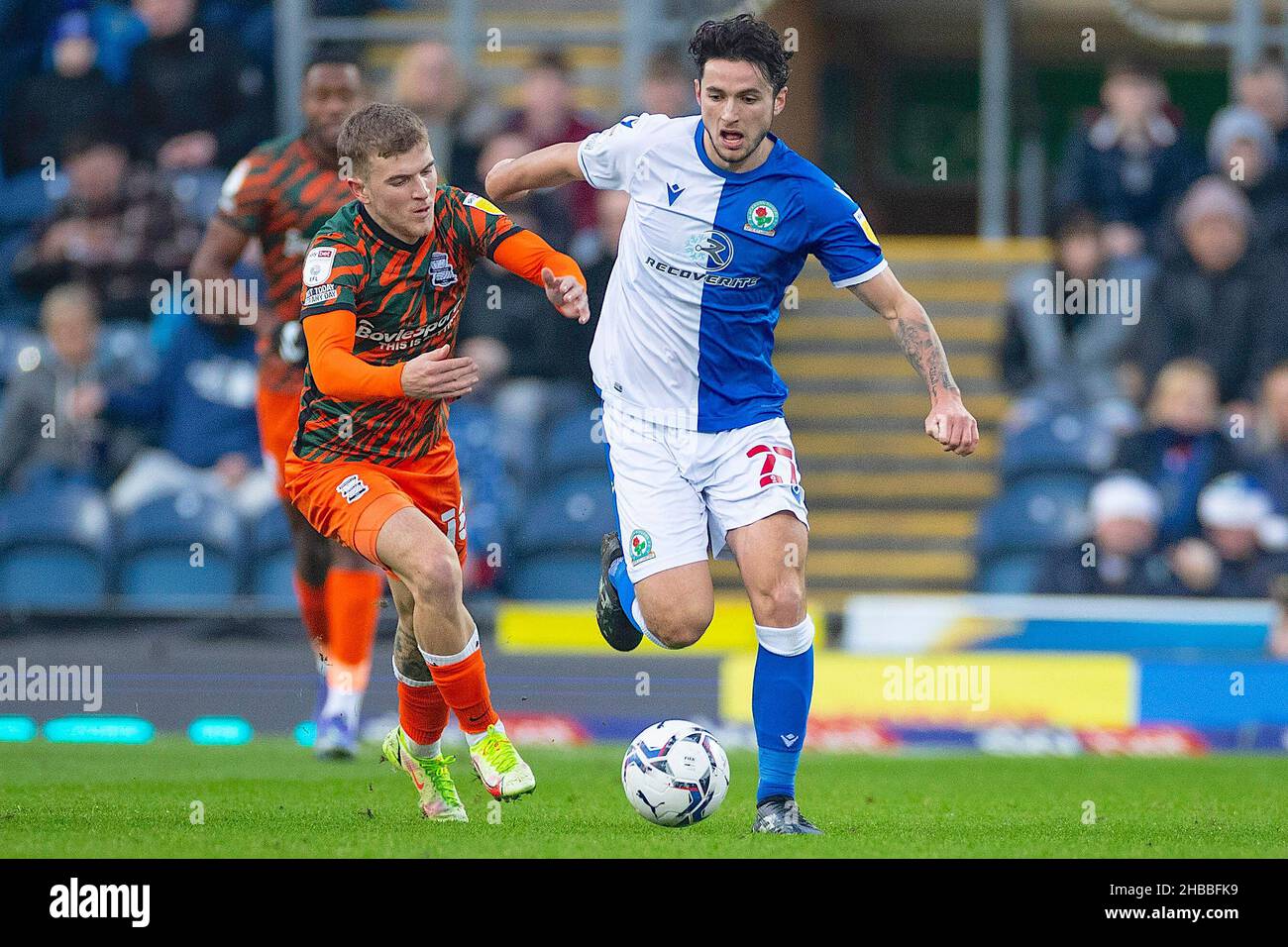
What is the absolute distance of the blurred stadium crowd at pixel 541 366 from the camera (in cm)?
1161

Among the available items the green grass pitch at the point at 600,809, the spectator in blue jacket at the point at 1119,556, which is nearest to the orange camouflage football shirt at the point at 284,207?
the green grass pitch at the point at 600,809

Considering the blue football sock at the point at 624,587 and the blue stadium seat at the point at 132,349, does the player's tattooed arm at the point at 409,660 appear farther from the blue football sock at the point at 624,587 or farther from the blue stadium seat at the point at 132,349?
the blue stadium seat at the point at 132,349

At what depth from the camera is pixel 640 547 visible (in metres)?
6.89

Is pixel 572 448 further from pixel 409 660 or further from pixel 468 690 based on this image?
pixel 468 690

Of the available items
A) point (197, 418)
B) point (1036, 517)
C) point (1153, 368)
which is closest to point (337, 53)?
point (197, 418)

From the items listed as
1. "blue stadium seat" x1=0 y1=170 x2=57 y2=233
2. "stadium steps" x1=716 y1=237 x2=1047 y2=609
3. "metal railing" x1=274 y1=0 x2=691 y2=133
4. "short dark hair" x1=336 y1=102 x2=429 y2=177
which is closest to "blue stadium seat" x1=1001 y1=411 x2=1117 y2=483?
"stadium steps" x1=716 y1=237 x2=1047 y2=609

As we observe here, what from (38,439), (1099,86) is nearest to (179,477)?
(38,439)

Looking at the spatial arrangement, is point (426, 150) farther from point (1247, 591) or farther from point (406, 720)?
point (1247, 591)

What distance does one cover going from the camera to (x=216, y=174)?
44.1 feet

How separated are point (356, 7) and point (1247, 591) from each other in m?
7.15

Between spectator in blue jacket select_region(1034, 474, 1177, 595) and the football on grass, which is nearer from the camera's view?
the football on grass

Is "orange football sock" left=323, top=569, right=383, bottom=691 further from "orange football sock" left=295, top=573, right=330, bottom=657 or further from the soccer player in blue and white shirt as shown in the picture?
Answer: the soccer player in blue and white shirt

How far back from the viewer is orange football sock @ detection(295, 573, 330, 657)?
9234 millimetres

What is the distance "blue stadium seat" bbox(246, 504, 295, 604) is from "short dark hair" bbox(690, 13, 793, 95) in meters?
6.24
